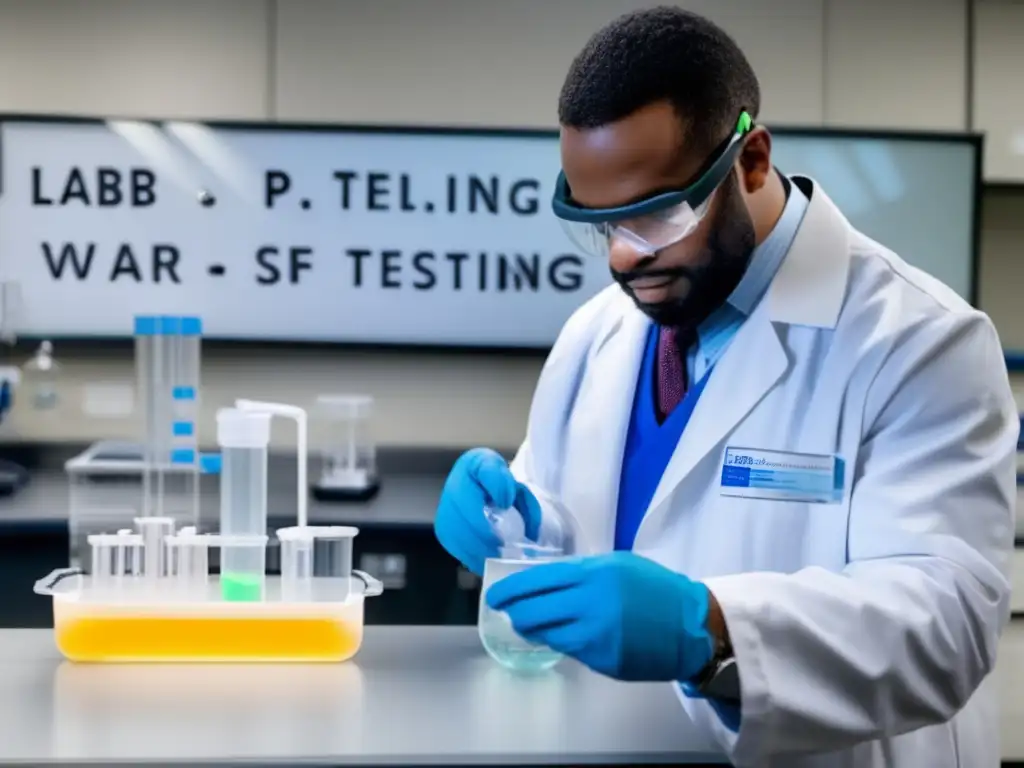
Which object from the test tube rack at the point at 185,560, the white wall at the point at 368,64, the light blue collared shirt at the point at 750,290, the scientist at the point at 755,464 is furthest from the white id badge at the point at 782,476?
the white wall at the point at 368,64

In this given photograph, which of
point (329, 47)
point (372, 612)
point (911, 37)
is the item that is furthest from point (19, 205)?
point (911, 37)

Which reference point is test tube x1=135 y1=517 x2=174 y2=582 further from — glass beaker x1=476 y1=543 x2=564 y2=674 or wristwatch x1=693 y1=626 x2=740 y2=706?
wristwatch x1=693 y1=626 x2=740 y2=706

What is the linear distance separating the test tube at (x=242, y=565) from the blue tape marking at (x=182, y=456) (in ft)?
2.91

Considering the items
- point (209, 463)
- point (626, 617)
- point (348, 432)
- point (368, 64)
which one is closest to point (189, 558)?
point (626, 617)

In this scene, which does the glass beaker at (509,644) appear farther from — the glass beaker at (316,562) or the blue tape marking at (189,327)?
the blue tape marking at (189,327)

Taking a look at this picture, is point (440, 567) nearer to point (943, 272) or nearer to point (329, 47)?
point (329, 47)

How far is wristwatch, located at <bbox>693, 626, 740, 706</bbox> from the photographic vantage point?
3.16ft

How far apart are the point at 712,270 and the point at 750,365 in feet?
0.42

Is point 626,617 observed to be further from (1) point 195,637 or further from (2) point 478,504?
(1) point 195,637

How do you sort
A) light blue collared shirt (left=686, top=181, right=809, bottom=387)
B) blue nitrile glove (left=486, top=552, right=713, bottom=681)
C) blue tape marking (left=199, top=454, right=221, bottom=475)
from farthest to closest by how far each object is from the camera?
blue tape marking (left=199, top=454, right=221, bottom=475) → light blue collared shirt (left=686, top=181, right=809, bottom=387) → blue nitrile glove (left=486, top=552, right=713, bottom=681)


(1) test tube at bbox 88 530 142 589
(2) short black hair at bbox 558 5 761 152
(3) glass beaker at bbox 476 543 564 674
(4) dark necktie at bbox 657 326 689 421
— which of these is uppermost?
(2) short black hair at bbox 558 5 761 152

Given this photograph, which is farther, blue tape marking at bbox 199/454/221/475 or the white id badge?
blue tape marking at bbox 199/454/221/475

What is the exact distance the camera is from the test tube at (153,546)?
1.28 metres

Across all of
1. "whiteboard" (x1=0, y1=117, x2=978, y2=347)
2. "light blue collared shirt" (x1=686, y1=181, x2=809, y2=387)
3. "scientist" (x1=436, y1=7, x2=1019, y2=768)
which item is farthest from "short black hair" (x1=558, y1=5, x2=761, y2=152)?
"whiteboard" (x1=0, y1=117, x2=978, y2=347)
